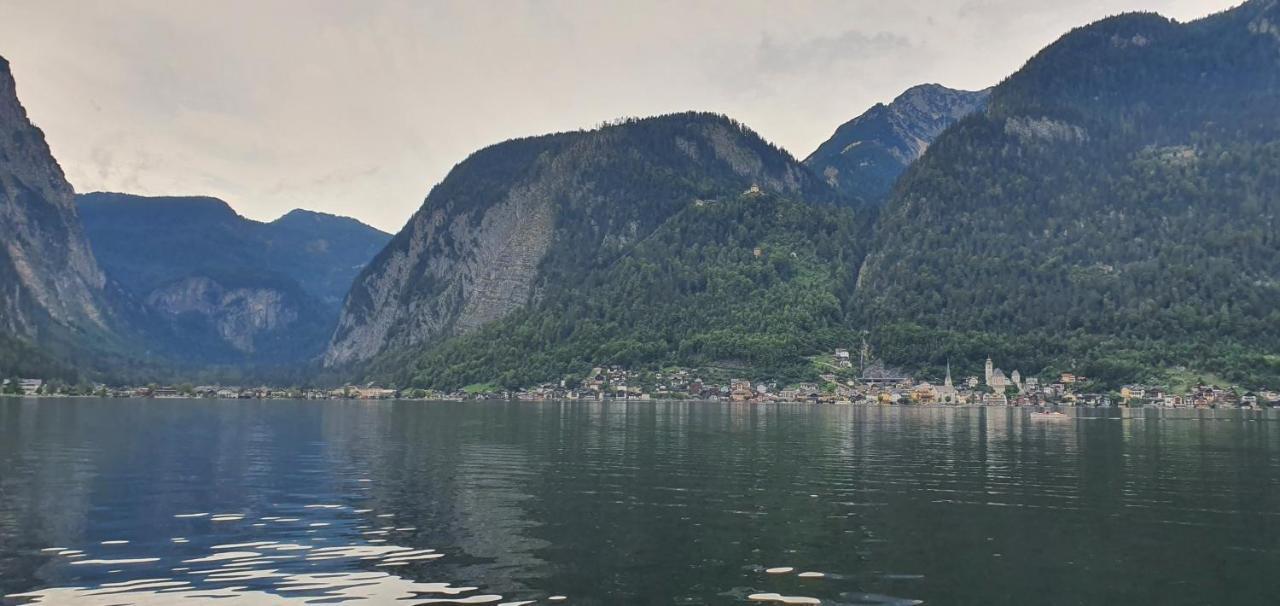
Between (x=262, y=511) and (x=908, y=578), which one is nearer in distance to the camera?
(x=908, y=578)

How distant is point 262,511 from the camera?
4594cm

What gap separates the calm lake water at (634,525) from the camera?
1163 inches

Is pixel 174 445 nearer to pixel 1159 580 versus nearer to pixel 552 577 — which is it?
pixel 552 577

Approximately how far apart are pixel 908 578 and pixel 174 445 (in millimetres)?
74829

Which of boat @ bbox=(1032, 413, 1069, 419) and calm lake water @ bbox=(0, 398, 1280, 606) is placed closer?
calm lake water @ bbox=(0, 398, 1280, 606)

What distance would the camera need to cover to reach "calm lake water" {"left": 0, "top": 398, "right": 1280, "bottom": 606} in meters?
29.5

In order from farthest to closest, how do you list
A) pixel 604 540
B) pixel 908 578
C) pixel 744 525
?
pixel 744 525 < pixel 604 540 < pixel 908 578

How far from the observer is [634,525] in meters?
41.2

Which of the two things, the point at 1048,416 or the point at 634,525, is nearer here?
the point at 634,525

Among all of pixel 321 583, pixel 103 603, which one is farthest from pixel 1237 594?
pixel 103 603

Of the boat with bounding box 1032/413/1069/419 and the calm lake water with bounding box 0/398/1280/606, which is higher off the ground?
the boat with bounding box 1032/413/1069/419

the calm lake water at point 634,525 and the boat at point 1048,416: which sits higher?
the boat at point 1048,416

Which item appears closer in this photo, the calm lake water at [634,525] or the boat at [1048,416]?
the calm lake water at [634,525]

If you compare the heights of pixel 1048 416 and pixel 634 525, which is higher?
pixel 1048 416
